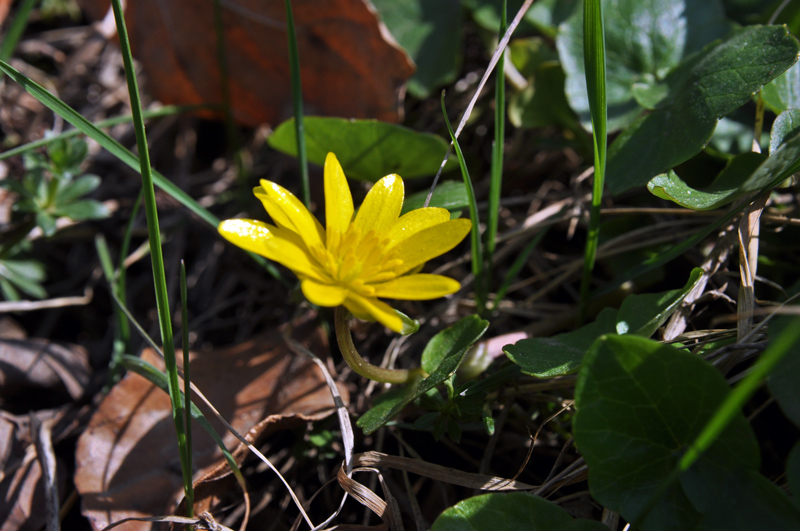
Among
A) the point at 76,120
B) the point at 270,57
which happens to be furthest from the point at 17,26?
the point at 76,120

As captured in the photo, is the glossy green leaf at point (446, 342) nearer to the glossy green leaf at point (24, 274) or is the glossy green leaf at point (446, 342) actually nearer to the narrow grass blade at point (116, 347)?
the narrow grass blade at point (116, 347)

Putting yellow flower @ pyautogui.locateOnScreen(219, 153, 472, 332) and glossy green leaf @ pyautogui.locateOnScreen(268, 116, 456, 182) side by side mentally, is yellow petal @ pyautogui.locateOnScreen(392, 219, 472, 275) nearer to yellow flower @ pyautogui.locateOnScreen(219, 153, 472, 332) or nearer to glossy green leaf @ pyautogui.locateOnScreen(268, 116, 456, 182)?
yellow flower @ pyautogui.locateOnScreen(219, 153, 472, 332)

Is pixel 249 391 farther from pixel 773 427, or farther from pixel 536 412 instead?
pixel 773 427

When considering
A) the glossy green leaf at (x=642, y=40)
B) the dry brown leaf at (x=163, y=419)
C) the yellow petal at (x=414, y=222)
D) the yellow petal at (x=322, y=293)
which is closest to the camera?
the yellow petal at (x=322, y=293)

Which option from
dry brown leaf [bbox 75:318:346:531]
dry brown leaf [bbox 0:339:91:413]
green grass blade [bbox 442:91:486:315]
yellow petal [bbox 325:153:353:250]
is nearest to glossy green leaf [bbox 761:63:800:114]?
green grass blade [bbox 442:91:486:315]

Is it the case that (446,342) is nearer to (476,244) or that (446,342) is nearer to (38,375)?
(476,244)

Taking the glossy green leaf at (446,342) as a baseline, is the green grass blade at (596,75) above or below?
above

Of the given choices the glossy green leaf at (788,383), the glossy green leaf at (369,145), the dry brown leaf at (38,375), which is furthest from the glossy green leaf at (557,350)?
the dry brown leaf at (38,375)
